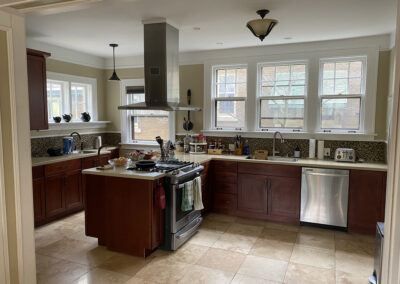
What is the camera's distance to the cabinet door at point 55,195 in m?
4.03

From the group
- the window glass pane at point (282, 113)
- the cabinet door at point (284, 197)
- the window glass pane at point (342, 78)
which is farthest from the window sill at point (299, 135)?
the cabinet door at point (284, 197)

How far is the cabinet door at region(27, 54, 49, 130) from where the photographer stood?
3859 mm

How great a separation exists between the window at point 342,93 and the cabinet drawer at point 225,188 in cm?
162

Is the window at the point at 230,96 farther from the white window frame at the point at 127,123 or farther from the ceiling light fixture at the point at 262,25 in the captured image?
the ceiling light fixture at the point at 262,25

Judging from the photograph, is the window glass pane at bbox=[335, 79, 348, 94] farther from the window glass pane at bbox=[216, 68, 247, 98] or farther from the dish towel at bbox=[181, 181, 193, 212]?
the dish towel at bbox=[181, 181, 193, 212]

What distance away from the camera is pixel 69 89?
497 cm

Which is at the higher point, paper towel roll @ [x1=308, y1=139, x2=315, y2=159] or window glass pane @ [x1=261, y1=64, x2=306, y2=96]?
window glass pane @ [x1=261, y1=64, x2=306, y2=96]

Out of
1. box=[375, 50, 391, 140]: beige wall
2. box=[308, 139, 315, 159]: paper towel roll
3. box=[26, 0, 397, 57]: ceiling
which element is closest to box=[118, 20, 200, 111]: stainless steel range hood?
box=[26, 0, 397, 57]: ceiling

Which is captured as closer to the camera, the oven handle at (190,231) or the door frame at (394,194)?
the door frame at (394,194)

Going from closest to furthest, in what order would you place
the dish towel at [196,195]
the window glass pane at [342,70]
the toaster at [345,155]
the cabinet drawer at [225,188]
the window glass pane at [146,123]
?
the dish towel at [196,195]
the toaster at [345,155]
the window glass pane at [342,70]
the cabinet drawer at [225,188]
the window glass pane at [146,123]

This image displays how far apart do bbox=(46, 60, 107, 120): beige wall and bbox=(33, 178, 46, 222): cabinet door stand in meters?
1.82

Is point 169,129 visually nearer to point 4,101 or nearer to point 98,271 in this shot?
point 98,271

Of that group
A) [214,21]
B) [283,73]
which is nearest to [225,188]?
[283,73]

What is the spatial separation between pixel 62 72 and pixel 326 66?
4.13m
